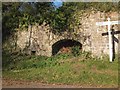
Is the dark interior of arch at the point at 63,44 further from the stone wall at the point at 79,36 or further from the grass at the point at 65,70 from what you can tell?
the grass at the point at 65,70

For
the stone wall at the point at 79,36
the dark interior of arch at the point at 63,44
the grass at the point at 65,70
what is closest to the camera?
the grass at the point at 65,70

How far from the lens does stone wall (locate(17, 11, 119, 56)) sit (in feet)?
48.8

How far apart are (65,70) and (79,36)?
3.61 m

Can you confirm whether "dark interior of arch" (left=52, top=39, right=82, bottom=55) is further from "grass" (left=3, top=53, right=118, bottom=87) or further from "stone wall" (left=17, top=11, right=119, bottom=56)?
"grass" (left=3, top=53, right=118, bottom=87)

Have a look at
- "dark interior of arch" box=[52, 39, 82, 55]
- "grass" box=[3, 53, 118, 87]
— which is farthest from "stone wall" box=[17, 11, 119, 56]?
"grass" box=[3, 53, 118, 87]

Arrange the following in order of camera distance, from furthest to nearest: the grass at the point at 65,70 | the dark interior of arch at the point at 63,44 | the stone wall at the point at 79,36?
1. the dark interior of arch at the point at 63,44
2. the stone wall at the point at 79,36
3. the grass at the point at 65,70

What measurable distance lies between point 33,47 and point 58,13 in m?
2.21

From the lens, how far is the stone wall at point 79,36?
14859 millimetres

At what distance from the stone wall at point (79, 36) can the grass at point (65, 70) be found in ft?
2.03

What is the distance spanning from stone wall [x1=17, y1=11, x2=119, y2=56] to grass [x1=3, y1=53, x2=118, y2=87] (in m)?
0.62

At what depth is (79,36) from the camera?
1523 centimetres

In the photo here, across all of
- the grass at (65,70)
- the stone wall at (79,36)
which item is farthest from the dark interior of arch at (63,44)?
the grass at (65,70)

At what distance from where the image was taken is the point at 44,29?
605 inches

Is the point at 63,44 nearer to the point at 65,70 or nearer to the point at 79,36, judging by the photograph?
the point at 79,36
